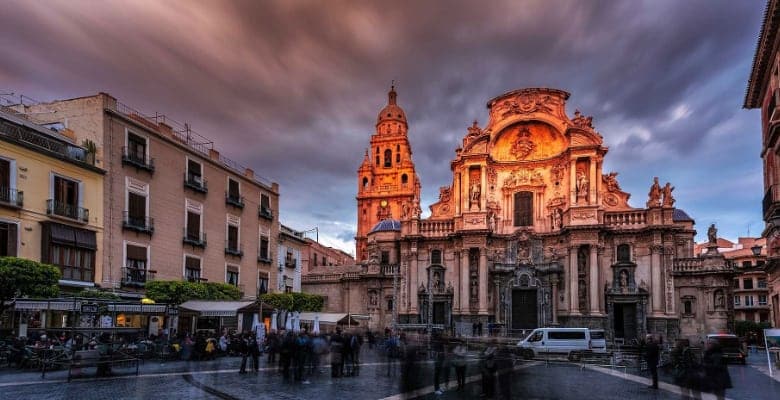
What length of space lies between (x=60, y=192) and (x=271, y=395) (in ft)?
56.4

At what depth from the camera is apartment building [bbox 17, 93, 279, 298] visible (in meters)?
29.5

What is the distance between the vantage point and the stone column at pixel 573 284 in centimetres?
4419

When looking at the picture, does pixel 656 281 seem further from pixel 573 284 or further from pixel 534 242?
pixel 534 242

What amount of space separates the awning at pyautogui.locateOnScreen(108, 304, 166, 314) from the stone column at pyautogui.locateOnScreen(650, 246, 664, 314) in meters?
33.8

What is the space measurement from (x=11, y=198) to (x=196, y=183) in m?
11.7

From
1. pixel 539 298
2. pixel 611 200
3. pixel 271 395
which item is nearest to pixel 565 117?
pixel 611 200

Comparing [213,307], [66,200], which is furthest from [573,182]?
[66,200]

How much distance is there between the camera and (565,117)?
155 feet

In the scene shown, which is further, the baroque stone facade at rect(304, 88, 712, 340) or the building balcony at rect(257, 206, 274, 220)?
the baroque stone facade at rect(304, 88, 712, 340)

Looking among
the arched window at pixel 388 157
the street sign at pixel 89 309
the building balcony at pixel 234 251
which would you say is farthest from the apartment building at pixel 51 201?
the arched window at pixel 388 157

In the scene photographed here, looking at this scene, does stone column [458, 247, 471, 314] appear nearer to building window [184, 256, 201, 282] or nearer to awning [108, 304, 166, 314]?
building window [184, 256, 201, 282]

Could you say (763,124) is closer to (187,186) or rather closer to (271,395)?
(271,395)

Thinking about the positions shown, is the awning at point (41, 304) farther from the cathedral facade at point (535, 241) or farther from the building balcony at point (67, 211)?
the cathedral facade at point (535, 241)

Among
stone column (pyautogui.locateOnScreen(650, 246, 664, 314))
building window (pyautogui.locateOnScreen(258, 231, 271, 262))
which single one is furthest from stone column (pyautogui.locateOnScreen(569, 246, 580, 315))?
building window (pyautogui.locateOnScreen(258, 231, 271, 262))
